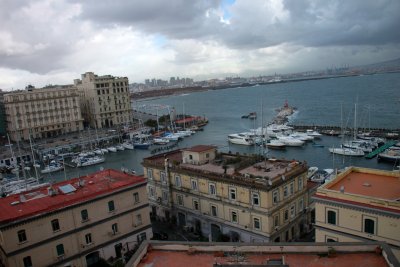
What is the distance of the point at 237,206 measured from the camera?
95.0ft

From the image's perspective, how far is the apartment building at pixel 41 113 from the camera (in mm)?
98438

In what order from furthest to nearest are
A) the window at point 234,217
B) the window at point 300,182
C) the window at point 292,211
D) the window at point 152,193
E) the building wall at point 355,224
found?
1. the window at point 152,193
2. the window at point 300,182
3. the window at point 292,211
4. the window at point 234,217
5. the building wall at point 355,224

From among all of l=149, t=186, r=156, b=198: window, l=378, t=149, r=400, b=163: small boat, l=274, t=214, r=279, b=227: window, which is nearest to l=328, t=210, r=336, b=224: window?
l=274, t=214, r=279, b=227: window

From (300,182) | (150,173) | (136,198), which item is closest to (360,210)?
(300,182)

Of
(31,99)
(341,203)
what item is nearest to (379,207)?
(341,203)

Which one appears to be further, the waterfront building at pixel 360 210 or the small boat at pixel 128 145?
the small boat at pixel 128 145

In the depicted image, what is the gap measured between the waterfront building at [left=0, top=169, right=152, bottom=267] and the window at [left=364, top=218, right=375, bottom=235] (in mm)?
17081

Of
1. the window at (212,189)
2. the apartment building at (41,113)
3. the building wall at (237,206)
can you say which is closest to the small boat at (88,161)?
the apartment building at (41,113)

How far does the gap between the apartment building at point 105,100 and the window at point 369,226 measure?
99720mm

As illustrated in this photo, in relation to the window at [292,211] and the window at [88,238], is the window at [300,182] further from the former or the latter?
the window at [88,238]

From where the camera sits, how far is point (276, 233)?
27812mm

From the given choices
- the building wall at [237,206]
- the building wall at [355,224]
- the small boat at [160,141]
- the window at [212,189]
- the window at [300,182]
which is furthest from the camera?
the small boat at [160,141]

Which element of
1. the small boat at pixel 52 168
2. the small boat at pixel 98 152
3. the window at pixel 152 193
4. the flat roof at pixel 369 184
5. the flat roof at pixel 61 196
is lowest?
the small boat at pixel 52 168

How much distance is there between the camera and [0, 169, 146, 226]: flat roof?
79.3 ft
